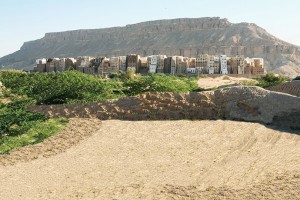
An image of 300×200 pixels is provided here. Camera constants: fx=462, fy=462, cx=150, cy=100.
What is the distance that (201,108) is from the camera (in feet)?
53.2

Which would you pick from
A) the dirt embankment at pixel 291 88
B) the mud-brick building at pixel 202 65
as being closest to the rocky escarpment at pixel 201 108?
the dirt embankment at pixel 291 88

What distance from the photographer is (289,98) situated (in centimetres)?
1631

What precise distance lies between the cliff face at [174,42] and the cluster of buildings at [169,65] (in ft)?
105

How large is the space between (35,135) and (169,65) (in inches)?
1949

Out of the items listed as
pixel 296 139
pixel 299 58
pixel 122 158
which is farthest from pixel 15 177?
pixel 299 58

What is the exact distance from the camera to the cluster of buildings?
2365 inches

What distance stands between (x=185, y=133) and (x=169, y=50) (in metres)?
108

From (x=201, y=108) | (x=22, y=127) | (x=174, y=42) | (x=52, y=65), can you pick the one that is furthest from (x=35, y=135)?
(x=174, y=42)

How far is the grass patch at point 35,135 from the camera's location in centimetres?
1295

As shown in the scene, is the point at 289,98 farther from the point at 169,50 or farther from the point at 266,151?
the point at 169,50

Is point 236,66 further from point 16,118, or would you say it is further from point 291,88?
point 16,118

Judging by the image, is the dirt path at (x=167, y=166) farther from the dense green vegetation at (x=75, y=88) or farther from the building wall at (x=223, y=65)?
the building wall at (x=223, y=65)

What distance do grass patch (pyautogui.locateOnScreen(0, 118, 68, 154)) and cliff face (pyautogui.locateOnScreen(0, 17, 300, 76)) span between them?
80.1 metres

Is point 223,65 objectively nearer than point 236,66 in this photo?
No
